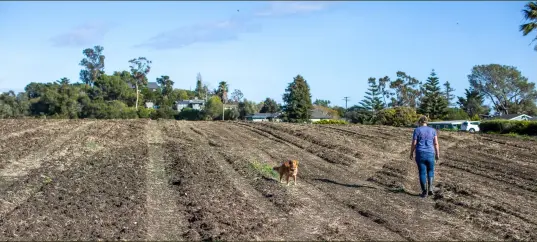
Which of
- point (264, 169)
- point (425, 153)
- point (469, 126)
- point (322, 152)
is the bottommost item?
point (264, 169)

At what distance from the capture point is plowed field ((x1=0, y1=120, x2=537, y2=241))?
27.3 ft

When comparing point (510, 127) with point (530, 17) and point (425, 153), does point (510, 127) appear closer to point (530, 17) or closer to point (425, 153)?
point (530, 17)

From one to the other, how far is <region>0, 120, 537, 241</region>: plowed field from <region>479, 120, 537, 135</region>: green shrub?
16690 millimetres

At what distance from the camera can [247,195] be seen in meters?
11.2

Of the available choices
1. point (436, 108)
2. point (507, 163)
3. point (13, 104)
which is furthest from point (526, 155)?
point (13, 104)

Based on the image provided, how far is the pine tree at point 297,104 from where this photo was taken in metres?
76.9

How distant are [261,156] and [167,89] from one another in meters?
101

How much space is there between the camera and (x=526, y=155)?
21375mm

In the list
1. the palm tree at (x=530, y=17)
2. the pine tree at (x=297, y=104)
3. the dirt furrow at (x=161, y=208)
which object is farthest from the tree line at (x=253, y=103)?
the dirt furrow at (x=161, y=208)

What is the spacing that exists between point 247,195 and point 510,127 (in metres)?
33.2

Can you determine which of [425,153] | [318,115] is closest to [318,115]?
[318,115]

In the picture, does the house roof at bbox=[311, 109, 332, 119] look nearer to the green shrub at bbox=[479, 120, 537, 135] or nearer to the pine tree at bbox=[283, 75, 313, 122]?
the pine tree at bbox=[283, 75, 313, 122]

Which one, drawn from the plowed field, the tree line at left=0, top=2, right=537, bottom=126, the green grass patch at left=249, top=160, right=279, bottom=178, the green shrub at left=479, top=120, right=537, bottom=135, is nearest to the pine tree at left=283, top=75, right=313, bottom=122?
the tree line at left=0, top=2, right=537, bottom=126

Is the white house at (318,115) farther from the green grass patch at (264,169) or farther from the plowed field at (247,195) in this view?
the green grass patch at (264,169)
